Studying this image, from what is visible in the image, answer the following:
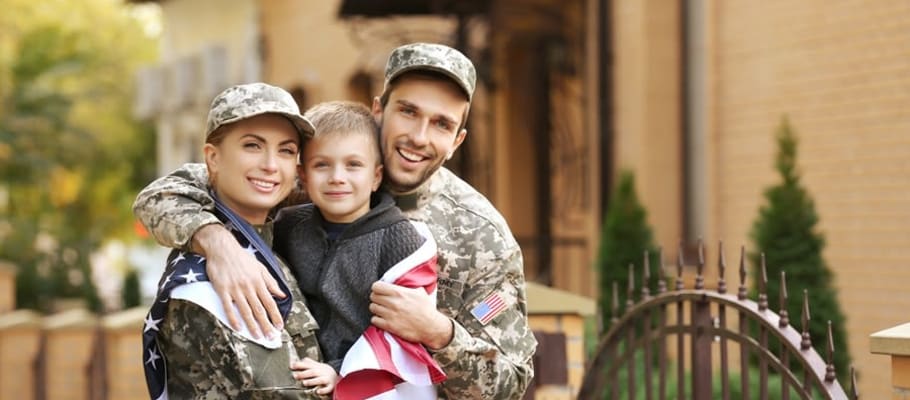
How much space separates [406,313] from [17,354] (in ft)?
26.6

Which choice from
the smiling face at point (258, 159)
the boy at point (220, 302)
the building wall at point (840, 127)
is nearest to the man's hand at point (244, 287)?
the boy at point (220, 302)

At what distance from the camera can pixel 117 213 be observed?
37969 millimetres

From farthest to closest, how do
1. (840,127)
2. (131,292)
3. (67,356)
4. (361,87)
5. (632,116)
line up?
(131,292), (361,87), (67,356), (632,116), (840,127)

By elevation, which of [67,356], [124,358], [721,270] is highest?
[721,270]

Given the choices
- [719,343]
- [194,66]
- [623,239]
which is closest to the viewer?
[719,343]

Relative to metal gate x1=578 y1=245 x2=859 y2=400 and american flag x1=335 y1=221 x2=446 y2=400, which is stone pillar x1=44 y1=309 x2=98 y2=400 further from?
american flag x1=335 y1=221 x2=446 y2=400

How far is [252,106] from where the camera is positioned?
329cm

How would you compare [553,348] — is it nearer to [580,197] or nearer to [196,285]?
[196,285]

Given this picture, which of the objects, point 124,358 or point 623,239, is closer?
point 623,239

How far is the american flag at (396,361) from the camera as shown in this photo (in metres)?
3.24

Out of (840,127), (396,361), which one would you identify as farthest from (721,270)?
(840,127)

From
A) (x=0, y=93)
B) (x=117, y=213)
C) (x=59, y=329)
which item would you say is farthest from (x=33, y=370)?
(x=117, y=213)

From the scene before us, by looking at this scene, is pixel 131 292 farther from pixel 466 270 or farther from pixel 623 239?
pixel 466 270

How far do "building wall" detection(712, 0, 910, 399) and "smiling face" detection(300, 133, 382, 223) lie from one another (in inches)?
182
